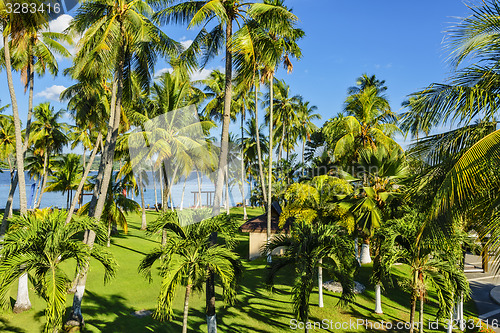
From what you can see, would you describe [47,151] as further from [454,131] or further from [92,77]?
[454,131]

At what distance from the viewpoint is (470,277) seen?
730 inches

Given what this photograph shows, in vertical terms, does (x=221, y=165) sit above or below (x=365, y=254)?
above

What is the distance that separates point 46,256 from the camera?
7.44 m

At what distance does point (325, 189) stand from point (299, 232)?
17.3 feet

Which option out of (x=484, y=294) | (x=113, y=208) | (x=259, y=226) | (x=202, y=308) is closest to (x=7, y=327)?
(x=202, y=308)

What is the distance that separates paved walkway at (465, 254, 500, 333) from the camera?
521 inches

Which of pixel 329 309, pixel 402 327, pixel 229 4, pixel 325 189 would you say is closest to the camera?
pixel 229 4

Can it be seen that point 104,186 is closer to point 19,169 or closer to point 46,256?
point 19,169

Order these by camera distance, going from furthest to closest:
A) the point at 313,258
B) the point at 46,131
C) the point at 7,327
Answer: the point at 46,131 → the point at 7,327 → the point at 313,258

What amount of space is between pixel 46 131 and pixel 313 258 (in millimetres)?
25298

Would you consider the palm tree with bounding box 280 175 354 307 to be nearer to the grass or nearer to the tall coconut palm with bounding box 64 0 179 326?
the grass

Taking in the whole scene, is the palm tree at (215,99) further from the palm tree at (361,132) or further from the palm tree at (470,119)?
the palm tree at (470,119)

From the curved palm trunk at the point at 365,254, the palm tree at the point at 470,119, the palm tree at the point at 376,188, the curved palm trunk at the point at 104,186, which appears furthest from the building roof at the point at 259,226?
the palm tree at the point at 470,119

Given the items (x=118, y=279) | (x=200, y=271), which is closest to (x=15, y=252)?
(x=200, y=271)
